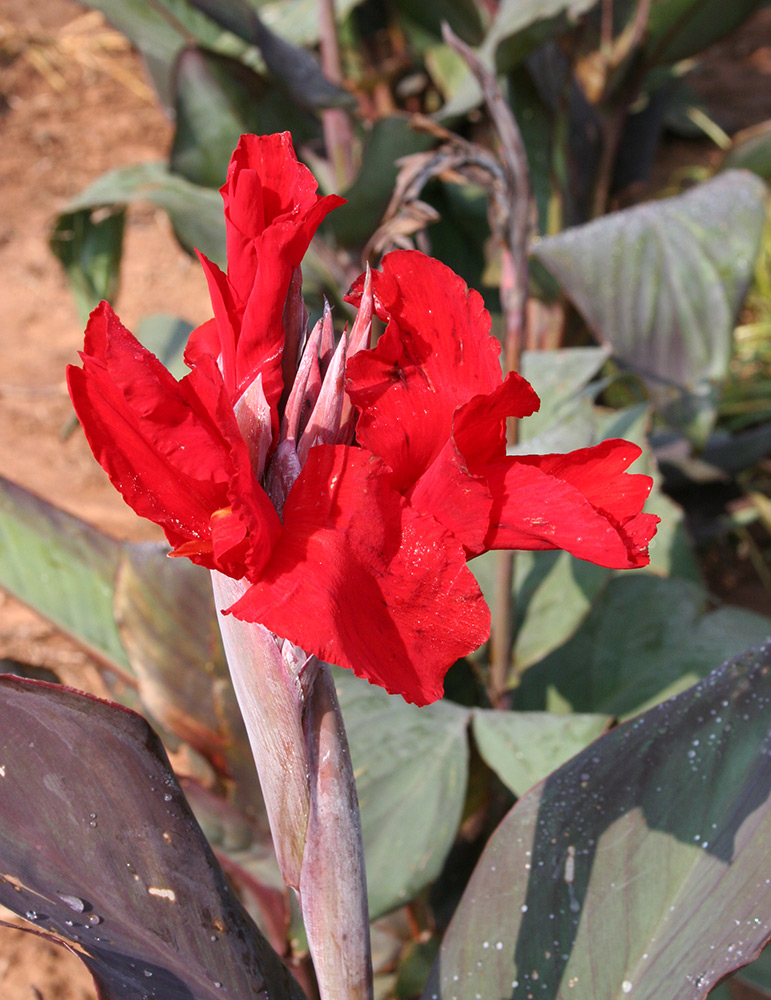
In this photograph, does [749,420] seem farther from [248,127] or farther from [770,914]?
[770,914]

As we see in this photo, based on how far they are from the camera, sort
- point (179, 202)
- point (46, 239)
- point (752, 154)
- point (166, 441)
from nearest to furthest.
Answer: point (166, 441), point (179, 202), point (752, 154), point (46, 239)

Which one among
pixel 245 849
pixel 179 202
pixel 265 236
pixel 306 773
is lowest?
pixel 245 849

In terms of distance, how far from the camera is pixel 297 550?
363 millimetres

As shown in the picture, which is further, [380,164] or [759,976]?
[380,164]

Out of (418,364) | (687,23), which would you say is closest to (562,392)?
(418,364)

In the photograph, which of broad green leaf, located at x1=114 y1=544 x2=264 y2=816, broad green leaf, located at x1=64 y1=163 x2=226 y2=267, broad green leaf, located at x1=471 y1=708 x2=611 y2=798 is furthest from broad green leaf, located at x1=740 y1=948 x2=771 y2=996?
broad green leaf, located at x1=64 y1=163 x2=226 y2=267

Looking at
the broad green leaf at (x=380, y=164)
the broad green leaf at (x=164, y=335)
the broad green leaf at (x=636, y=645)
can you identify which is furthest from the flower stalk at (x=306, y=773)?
the broad green leaf at (x=380, y=164)

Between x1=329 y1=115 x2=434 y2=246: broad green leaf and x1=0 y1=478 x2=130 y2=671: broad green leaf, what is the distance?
81 centimetres

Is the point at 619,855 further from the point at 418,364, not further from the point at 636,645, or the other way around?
the point at 636,645

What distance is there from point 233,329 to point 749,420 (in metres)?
1.92

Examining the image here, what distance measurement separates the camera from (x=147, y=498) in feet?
1.21

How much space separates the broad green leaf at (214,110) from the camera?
5.71 ft

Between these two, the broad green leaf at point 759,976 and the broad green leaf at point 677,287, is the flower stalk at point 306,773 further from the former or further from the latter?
the broad green leaf at point 677,287

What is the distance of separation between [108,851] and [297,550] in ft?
0.88
